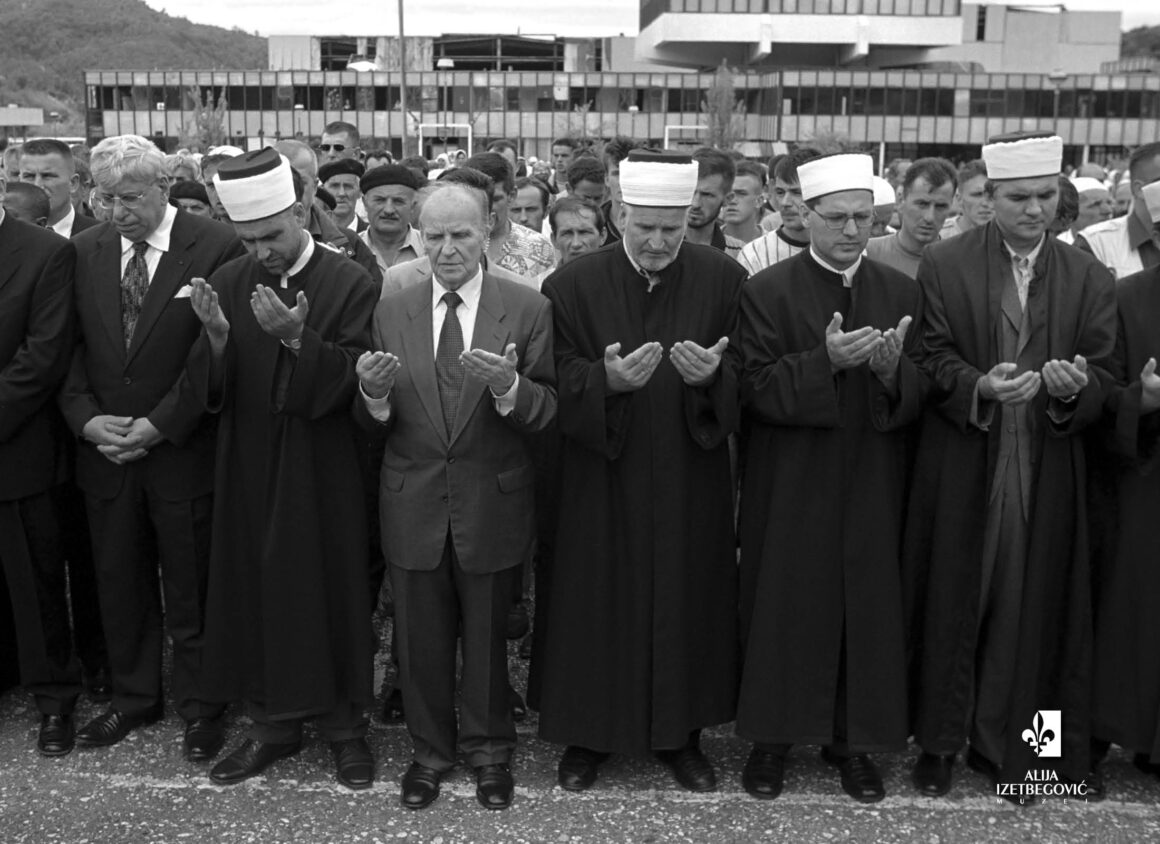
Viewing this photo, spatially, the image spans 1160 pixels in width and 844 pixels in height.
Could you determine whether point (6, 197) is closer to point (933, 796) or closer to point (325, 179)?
point (325, 179)

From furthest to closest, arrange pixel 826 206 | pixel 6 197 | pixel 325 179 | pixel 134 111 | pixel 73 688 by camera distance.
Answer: pixel 134 111 → pixel 325 179 → pixel 6 197 → pixel 73 688 → pixel 826 206

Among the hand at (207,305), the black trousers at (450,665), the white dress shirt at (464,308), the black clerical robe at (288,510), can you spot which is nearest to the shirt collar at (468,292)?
the white dress shirt at (464,308)

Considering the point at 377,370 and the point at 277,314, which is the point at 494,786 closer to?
the point at 377,370

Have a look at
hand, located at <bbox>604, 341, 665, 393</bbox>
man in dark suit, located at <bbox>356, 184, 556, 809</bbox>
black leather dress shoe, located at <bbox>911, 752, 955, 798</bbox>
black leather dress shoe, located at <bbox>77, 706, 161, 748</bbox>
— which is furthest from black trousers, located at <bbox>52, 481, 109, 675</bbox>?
black leather dress shoe, located at <bbox>911, 752, 955, 798</bbox>

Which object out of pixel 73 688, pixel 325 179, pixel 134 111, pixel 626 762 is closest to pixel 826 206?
pixel 626 762

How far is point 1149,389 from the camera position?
453 cm

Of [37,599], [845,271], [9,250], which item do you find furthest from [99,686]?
[845,271]

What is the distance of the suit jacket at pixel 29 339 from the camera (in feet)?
16.5

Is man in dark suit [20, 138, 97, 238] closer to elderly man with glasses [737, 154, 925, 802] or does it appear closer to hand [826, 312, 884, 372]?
elderly man with glasses [737, 154, 925, 802]

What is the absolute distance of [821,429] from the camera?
4.69m

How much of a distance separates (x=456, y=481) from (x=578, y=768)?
122 cm

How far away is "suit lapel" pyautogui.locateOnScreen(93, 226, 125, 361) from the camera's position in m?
5.06

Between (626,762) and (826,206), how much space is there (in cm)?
231

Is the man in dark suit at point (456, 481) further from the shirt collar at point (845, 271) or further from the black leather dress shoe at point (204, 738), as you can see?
the shirt collar at point (845, 271)
